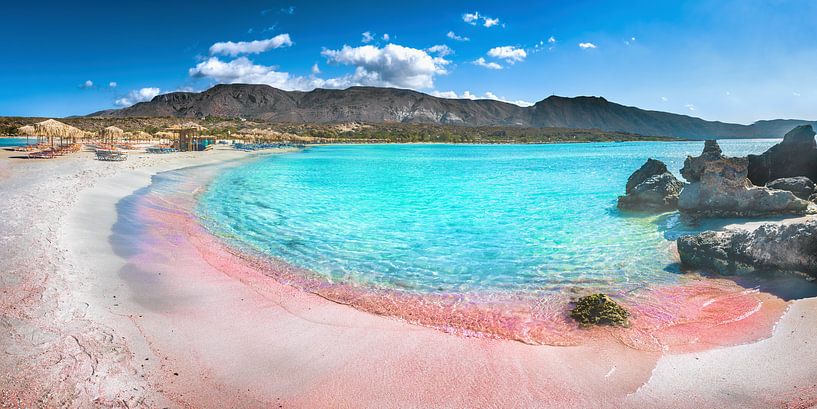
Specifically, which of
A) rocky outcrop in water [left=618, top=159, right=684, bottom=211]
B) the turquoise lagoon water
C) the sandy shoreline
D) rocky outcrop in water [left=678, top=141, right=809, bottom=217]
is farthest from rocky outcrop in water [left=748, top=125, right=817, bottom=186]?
the sandy shoreline

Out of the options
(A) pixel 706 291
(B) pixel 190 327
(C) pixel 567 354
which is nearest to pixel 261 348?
(B) pixel 190 327

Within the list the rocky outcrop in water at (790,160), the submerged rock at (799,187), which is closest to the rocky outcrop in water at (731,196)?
the submerged rock at (799,187)

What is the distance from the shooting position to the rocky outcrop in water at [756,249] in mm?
6223

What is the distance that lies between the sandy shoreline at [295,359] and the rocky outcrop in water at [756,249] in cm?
129

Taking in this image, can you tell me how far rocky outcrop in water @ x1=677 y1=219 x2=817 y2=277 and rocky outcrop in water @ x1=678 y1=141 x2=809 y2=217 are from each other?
3.05 metres

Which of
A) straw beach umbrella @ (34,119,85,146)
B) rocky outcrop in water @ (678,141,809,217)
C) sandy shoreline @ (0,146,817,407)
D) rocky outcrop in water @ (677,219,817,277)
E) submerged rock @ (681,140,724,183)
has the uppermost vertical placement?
straw beach umbrella @ (34,119,85,146)

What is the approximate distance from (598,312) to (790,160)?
1354 centimetres

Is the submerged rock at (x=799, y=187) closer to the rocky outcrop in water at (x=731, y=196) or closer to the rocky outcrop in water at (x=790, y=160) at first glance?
the rocky outcrop in water at (x=731, y=196)

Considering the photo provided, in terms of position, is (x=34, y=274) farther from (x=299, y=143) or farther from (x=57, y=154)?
(x=299, y=143)

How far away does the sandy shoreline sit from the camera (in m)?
3.54

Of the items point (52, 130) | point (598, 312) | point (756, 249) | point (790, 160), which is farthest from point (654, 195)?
point (52, 130)

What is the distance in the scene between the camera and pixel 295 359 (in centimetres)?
419

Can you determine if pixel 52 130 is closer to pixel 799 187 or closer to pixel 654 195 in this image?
pixel 654 195

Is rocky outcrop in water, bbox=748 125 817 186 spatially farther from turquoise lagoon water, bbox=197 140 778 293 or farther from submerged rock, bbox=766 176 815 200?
turquoise lagoon water, bbox=197 140 778 293
